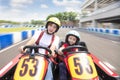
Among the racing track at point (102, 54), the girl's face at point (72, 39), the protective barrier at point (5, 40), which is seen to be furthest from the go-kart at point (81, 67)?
the protective barrier at point (5, 40)

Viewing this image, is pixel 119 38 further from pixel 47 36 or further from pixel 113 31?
pixel 47 36

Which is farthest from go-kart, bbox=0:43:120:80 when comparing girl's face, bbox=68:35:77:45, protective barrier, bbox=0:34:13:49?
protective barrier, bbox=0:34:13:49

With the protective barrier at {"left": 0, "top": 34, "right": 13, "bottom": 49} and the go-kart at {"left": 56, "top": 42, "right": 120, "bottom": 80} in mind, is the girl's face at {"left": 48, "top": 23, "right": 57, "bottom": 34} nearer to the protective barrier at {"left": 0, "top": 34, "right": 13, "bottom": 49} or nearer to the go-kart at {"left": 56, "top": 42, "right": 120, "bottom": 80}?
the go-kart at {"left": 56, "top": 42, "right": 120, "bottom": 80}

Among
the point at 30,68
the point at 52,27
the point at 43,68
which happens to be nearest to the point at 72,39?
the point at 52,27

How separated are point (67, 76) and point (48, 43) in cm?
91

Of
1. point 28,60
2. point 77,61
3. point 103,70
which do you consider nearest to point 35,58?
point 28,60

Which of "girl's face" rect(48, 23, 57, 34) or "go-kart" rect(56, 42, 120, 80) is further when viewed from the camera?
"girl's face" rect(48, 23, 57, 34)

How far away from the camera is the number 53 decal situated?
4094 mm

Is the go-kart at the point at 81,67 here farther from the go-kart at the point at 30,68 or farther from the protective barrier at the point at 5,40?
the protective barrier at the point at 5,40

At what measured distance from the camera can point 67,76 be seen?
Result: 4.63 meters

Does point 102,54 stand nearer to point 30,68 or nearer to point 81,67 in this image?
point 81,67

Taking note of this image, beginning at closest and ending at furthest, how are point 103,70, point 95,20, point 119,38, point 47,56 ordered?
point 47,56 < point 103,70 < point 119,38 < point 95,20

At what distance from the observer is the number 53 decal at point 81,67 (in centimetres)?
409

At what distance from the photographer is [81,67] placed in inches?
166
